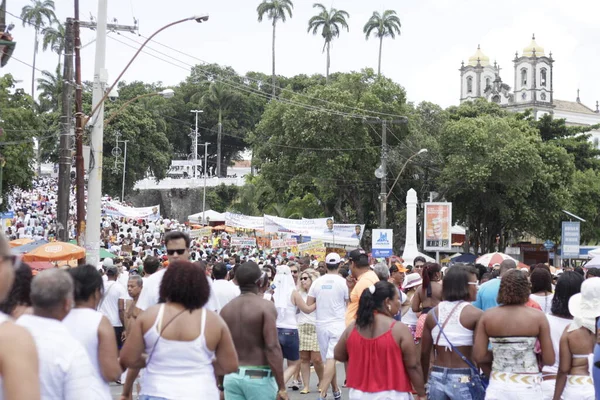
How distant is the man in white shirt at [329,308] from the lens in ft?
38.2

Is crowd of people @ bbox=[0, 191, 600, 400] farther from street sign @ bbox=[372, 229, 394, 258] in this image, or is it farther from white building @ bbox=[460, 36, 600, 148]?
white building @ bbox=[460, 36, 600, 148]

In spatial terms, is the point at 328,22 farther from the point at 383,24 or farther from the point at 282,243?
the point at 282,243

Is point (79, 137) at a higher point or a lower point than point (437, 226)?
higher

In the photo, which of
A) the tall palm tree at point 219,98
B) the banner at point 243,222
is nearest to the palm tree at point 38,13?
the tall palm tree at point 219,98

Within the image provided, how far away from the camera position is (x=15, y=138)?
159ft

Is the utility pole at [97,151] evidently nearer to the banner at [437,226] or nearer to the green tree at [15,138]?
the banner at [437,226]

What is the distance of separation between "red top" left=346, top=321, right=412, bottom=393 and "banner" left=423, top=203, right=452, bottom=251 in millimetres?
31261

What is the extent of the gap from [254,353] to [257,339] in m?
0.11

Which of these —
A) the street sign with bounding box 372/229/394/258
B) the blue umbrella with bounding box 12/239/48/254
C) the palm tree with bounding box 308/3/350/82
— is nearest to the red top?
the blue umbrella with bounding box 12/239/48/254

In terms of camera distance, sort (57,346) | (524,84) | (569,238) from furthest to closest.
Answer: (524,84) < (569,238) < (57,346)

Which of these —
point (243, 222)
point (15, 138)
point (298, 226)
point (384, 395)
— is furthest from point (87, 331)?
point (15, 138)

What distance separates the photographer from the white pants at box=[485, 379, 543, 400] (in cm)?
690

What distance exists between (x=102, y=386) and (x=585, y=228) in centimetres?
6488

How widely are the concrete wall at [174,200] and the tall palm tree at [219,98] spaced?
8177 mm
